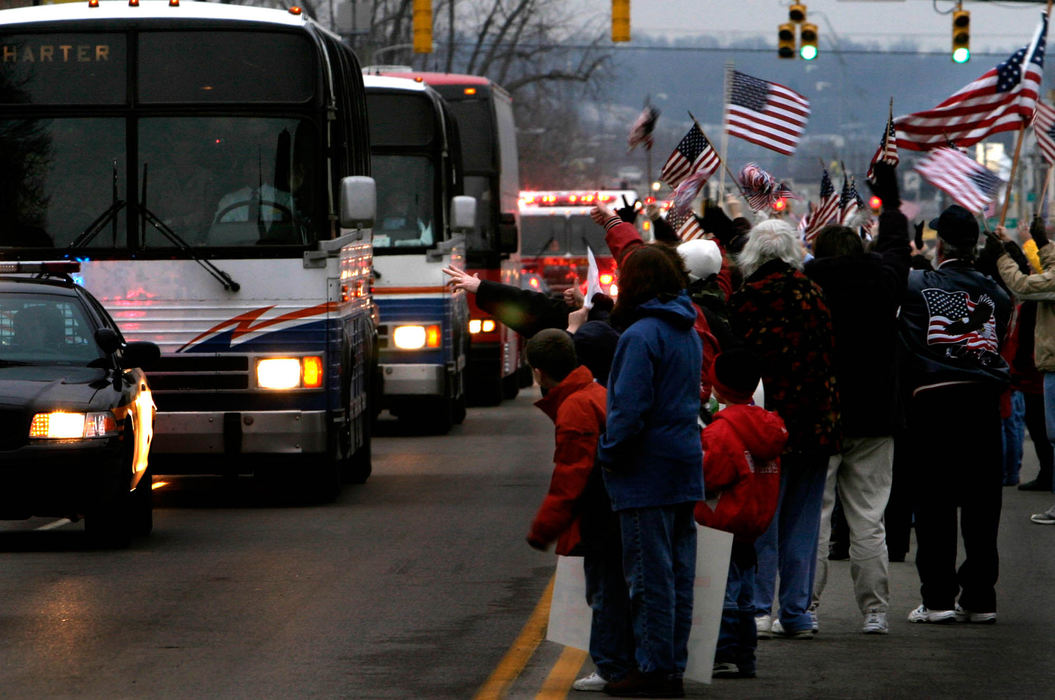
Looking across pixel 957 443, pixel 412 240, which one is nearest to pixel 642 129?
pixel 412 240

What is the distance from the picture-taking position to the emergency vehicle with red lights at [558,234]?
4234cm

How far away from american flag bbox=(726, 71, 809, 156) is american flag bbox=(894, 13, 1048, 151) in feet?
11.7

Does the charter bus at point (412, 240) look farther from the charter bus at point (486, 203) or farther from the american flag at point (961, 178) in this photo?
the american flag at point (961, 178)

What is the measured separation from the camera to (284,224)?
14000 millimetres

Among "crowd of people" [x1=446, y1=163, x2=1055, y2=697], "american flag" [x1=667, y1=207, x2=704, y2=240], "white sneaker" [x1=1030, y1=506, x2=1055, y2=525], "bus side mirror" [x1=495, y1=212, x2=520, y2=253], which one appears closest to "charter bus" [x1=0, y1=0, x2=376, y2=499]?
"american flag" [x1=667, y1=207, x2=704, y2=240]

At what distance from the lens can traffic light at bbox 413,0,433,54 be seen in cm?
3125

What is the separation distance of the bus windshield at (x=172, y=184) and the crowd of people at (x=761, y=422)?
3795 mm

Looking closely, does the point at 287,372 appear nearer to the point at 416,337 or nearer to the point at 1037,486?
the point at 1037,486

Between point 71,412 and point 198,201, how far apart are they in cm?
278

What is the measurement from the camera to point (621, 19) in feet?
99.7

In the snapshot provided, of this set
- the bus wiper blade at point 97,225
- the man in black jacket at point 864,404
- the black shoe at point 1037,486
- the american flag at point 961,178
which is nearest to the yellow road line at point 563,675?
the man in black jacket at point 864,404

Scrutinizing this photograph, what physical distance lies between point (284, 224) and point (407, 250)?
21.7 ft

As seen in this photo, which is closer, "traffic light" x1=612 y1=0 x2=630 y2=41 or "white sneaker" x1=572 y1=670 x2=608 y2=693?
"white sneaker" x1=572 y1=670 x2=608 y2=693

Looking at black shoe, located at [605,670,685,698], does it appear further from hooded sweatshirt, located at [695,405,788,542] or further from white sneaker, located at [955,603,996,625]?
white sneaker, located at [955,603,996,625]
